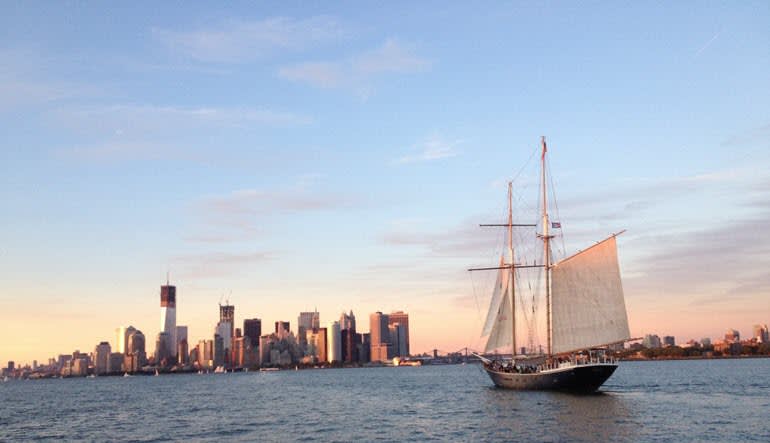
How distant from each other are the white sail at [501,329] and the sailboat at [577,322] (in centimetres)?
414

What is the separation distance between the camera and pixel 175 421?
78.6 m

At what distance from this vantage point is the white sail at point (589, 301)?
88750 millimetres

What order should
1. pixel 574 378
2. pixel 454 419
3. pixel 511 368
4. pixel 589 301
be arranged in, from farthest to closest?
pixel 511 368
pixel 589 301
pixel 574 378
pixel 454 419

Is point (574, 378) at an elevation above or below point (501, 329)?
below

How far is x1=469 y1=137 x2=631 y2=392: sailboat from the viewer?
88.7 meters

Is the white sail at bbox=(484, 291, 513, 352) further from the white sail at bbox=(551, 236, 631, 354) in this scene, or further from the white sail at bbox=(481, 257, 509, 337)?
the white sail at bbox=(551, 236, 631, 354)

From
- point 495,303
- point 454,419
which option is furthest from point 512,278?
point 454,419

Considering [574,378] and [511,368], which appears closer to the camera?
[574,378]

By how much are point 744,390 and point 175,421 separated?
7364 centimetres

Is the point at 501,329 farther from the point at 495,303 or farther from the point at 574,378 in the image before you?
the point at 574,378

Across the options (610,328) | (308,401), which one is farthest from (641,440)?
(308,401)

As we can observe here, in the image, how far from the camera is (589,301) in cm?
9138

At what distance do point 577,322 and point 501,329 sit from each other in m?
20.5

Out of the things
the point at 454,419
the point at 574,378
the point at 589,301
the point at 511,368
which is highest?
the point at 589,301
